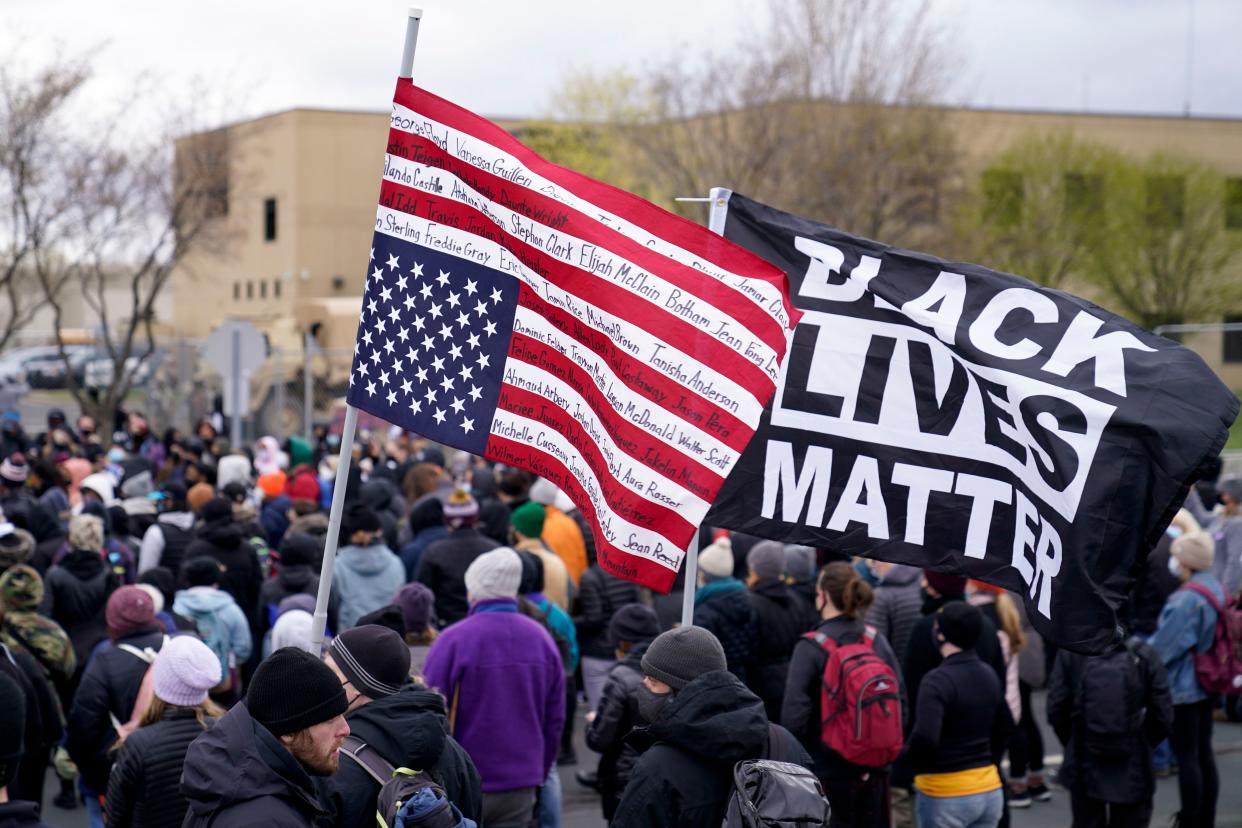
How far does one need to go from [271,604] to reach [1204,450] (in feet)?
19.1

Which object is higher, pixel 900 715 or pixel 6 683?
pixel 6 683

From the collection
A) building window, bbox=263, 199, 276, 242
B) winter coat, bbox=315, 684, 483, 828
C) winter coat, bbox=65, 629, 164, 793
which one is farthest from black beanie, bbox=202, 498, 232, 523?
building window, bbox=263, 199, 276, 242

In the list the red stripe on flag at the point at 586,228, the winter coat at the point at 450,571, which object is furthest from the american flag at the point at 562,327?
the winter coat at the point at 450,571

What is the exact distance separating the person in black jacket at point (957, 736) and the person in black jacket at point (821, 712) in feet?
0.80

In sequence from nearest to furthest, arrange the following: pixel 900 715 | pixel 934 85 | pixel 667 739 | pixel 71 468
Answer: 1. pixel 667 739
2. pixel 900 715
3. pixel 71 468
4. pixel 934 85

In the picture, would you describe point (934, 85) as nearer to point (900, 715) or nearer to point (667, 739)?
point (900, 715)

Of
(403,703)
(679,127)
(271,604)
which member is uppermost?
(679,127)

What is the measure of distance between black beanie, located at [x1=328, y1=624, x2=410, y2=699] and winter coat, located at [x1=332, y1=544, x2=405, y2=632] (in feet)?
14.7

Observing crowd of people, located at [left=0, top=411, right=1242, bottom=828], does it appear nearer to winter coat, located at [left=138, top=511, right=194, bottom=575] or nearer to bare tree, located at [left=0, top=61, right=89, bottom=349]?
winter coat, located at [left=138, top=511, right=194, bottom=575]

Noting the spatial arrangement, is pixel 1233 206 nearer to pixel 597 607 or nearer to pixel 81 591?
pixel 597 607

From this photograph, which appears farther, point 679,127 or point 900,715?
point 679,127

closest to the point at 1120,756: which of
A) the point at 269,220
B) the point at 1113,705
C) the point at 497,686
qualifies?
the point at 1113,705

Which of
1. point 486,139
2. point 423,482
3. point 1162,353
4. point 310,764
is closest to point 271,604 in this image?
point 423,482

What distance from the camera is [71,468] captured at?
45.6 feet
